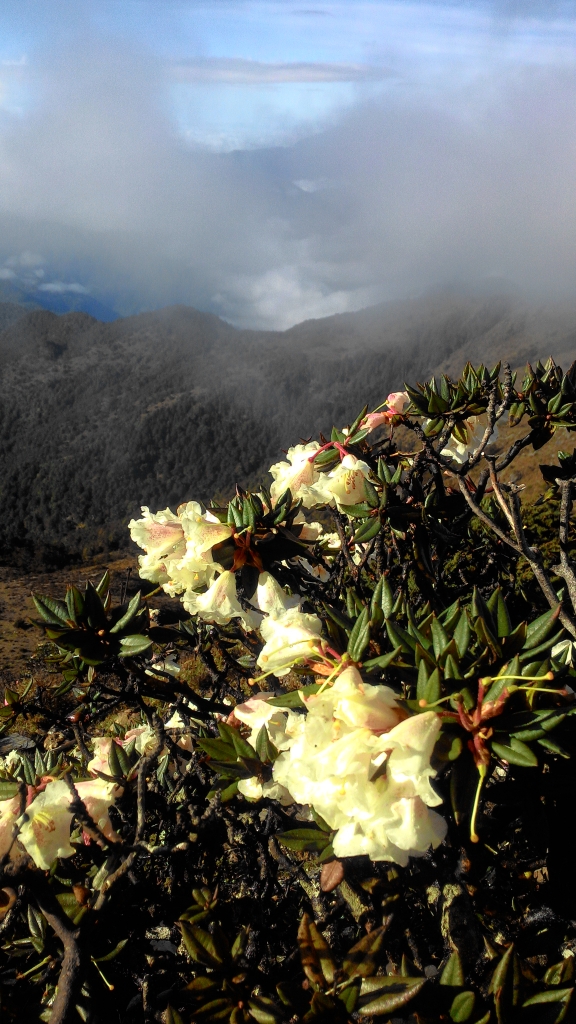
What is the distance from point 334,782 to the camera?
1048 millimetres

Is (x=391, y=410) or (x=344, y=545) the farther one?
(x=391, y=410)

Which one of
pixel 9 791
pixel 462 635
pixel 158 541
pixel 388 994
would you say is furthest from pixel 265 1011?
pixel 158 541

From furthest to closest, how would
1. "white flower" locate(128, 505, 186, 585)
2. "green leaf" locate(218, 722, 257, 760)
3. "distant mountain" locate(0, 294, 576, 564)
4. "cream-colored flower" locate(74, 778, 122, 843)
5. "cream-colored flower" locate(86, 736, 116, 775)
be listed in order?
"distant mountain" locate(0, 294, 576, 564) < "cream-colored flower" locate(86, 736, 116, 775) < "white flower" locate(128, 505, 186, 585) < "cream-colored flower" locate(74, 778, 122, 843) < "green leaf" locate(218, 722, 257, 760)

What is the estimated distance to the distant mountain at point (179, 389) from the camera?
2923 inches

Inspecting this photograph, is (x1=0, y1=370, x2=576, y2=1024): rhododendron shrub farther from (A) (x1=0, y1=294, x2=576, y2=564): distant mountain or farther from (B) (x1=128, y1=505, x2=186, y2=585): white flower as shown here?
(A) (x1=0, y1=294, x2=576, y2=564): distant mountain

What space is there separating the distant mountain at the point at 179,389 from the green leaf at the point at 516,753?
49.0 meters

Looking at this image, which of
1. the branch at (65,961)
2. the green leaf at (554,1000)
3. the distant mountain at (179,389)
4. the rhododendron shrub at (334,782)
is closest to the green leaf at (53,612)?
the rhododendron shrub at (334,782)

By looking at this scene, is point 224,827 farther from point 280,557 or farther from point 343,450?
point 343,450

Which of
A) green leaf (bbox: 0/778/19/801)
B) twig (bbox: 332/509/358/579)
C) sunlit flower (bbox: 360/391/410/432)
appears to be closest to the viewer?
green leaf (bbox: 0/778/19/801)

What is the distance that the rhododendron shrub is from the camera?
3.48 ft

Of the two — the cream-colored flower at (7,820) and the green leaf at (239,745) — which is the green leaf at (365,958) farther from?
the cream-colored flower at (7,820)

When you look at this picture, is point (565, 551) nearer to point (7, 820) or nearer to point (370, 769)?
point (370, 769)

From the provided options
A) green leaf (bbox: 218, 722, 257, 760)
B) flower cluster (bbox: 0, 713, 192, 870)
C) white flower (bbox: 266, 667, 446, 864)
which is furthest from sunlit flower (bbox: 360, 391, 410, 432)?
flower cluster (bbox: 0, 713, 192, 870)

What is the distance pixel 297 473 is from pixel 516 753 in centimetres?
133
